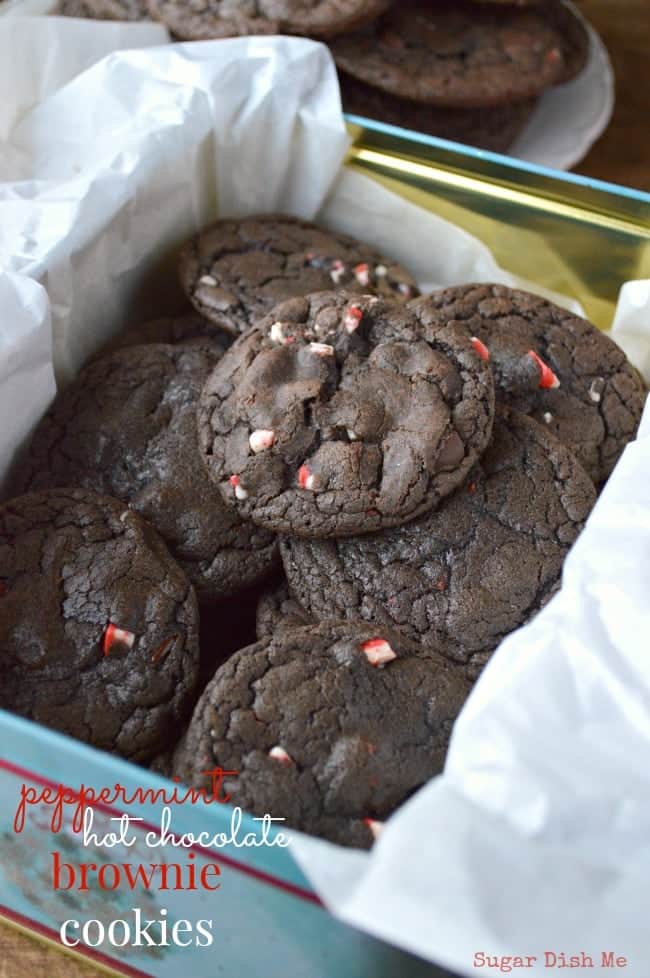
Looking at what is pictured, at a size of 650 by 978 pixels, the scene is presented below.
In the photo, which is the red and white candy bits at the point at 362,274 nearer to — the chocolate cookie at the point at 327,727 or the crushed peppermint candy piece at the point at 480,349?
the crushed peppermint candy piece at the point at 480,349

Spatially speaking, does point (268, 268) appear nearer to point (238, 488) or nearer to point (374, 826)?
point (238, 488)

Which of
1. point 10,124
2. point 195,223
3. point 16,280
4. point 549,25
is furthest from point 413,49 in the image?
point 16,280

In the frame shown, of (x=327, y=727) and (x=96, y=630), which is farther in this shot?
(x=96, y=630)

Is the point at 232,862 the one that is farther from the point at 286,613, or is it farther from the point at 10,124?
the point at 10,124

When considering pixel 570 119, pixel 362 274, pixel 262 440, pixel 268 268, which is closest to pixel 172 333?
pixel 268 268

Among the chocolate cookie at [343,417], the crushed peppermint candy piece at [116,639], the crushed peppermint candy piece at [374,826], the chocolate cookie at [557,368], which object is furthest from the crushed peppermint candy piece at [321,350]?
the crushed peppermint candy piece at [374,826]

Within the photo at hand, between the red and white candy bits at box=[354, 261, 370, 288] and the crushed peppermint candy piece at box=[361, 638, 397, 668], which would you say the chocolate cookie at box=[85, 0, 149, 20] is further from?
the crushed peppermint candy piece at box=[361, 638, 397, 668]

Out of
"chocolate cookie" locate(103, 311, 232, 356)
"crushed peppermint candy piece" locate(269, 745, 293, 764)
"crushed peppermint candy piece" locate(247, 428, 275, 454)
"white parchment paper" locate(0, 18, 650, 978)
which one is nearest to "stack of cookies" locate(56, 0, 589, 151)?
"white parchment paper" locate(0, 18, 650, 978)
